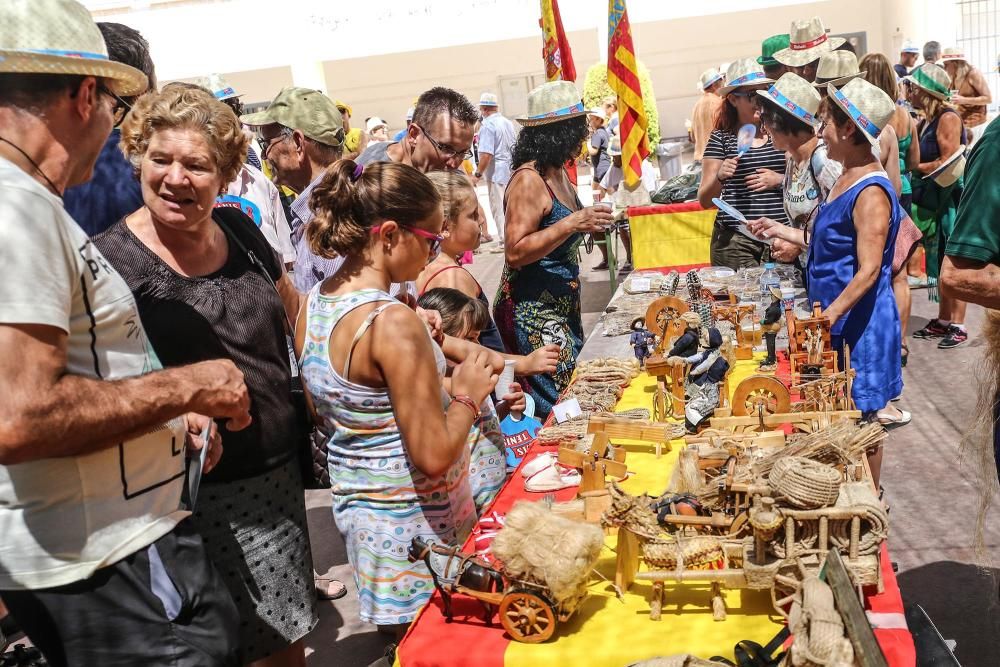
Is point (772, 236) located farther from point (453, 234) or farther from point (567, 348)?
point (453, 234)

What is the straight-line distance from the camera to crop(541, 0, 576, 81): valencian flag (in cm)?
729

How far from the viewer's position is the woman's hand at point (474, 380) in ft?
7.39

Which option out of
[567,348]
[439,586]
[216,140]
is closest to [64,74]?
[216,140]

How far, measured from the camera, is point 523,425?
10.9ft

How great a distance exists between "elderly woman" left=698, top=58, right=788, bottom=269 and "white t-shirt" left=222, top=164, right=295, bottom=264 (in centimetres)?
276

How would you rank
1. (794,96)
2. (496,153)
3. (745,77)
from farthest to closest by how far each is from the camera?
(496,153), (745,77), (794,96)

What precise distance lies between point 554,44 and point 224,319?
588 cm

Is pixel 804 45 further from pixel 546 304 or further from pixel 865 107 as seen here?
pixel 546 304

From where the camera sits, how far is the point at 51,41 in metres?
1.45

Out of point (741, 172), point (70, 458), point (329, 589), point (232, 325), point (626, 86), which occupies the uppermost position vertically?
point (626, 86)

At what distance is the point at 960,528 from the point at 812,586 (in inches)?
100

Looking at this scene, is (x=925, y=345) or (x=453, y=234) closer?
(x=453, y=234)

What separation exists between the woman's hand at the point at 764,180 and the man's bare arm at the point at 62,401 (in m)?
4.14

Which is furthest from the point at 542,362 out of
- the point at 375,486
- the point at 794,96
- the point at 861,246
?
the point at 794,96
